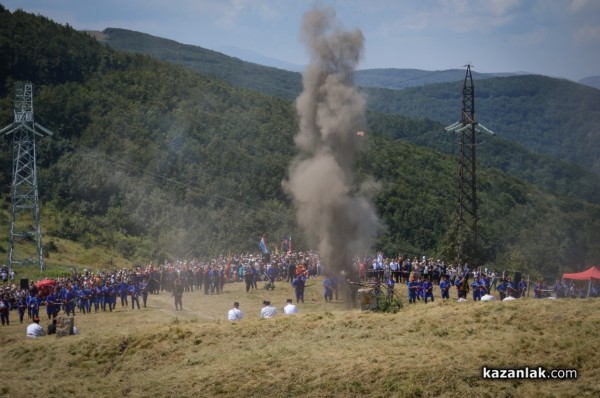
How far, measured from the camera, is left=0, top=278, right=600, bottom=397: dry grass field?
1923 cm

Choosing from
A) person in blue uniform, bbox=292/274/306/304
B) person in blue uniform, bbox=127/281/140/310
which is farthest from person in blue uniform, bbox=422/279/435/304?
person in blue uniform, bbox=127/281/140/310

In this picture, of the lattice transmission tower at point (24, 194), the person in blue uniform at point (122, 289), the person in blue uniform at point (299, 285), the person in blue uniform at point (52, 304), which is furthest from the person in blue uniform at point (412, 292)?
the lattice transmission tower at point (24, 194)

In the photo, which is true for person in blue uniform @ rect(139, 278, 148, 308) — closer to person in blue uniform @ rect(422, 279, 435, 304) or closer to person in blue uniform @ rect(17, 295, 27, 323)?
person in blue uniform @ rect(17, 295, 27, 323)

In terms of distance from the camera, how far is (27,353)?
25.9 m

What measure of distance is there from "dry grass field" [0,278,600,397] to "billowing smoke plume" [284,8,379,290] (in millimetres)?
9766

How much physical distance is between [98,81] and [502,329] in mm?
87297

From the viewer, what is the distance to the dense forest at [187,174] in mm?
71812

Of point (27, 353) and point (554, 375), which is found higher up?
point (554, 375)

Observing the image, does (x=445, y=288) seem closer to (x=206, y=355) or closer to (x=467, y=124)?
(x=206, y=355)

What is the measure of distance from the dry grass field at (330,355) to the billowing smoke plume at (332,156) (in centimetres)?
977

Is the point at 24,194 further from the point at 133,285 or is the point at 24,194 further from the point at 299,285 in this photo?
the point at 299,285

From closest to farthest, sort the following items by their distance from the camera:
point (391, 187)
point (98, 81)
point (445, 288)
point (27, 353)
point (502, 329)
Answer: point (502, 329) < point (27, 353) < point (445, 288) < point (391, 187) < point (98, 81)

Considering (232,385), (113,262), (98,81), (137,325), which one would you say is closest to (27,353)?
(137,325)

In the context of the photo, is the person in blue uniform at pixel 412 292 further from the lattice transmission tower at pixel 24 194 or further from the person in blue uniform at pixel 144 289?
the lattice transmission tower at pixel 24 194
